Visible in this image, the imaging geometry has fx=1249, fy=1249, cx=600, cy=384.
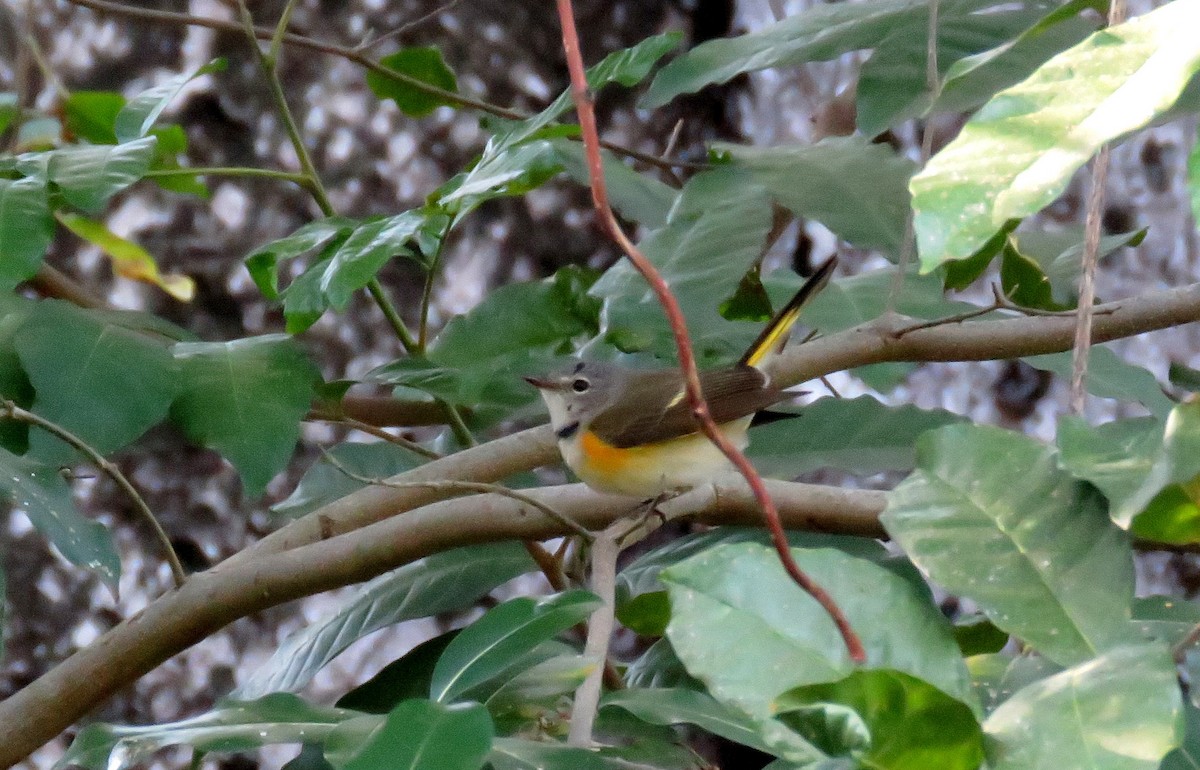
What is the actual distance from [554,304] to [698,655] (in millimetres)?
1083

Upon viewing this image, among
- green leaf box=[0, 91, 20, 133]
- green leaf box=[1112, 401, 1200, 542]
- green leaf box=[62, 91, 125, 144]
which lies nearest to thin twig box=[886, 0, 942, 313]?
green leaf box=[1112, 401, 1200, 542]

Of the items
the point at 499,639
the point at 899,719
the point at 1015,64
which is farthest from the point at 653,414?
the point at 899,719

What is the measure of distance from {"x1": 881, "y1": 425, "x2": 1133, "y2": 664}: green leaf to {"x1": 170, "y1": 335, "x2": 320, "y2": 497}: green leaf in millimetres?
751

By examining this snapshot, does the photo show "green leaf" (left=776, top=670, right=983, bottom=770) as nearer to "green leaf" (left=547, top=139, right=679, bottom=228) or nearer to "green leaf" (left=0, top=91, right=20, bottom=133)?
"green leaf" (left=547, top=139, right=679, bottom=228)

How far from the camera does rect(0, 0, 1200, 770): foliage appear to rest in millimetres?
575

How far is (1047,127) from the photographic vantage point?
52 centimetres

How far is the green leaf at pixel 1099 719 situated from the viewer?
56 cm

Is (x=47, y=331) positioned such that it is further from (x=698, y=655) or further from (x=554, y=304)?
(x=698, y=655)

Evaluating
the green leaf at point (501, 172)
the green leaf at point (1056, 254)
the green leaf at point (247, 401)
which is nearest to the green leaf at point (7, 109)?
the green leaf at point (247, 401)

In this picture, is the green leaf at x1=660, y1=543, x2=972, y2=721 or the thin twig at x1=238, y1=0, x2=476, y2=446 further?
the thin twig at x1=238, y1=0, x2=476, y2=446

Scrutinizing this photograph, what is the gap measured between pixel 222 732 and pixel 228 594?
1.50 feet

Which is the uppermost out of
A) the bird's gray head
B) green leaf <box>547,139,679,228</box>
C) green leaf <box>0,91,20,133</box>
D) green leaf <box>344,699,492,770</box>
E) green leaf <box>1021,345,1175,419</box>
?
green leaf <box>0,91,20,133</box>

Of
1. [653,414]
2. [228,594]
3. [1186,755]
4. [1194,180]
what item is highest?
[1194,180]

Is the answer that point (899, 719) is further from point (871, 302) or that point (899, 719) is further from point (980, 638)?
point (871, 302)
